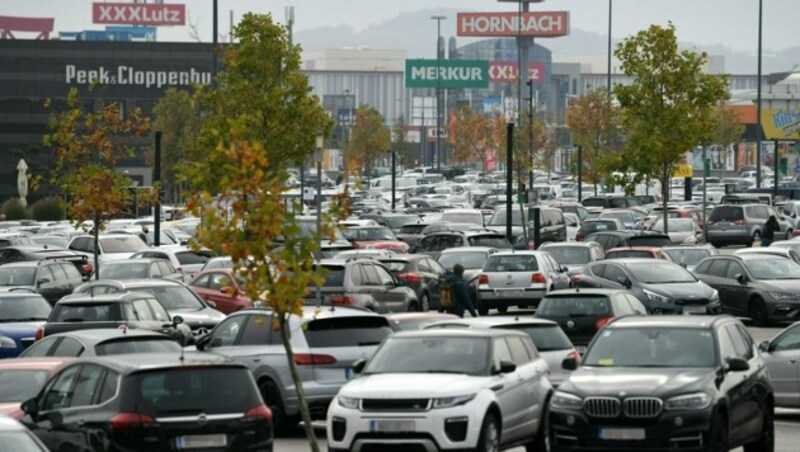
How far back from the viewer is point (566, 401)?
750 inches

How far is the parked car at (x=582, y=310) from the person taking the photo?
28.8 meters

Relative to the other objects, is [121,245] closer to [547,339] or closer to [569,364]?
[547,339]

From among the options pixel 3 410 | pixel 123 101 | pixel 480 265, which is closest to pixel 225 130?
pixel 480 265

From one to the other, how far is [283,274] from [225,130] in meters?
28.3

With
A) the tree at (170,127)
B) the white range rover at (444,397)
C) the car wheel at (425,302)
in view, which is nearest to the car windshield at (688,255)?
the car wheel at (425,302)

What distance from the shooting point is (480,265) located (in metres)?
45.5

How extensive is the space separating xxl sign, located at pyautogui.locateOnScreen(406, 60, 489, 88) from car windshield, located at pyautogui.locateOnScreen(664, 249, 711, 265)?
148m

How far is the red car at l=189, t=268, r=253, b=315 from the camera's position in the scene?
3809cm

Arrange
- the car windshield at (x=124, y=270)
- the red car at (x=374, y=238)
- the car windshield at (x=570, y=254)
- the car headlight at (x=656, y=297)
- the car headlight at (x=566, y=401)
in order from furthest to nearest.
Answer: the red car at (x=374, y=238)
the car windshield at (x=570, y=254)
the car windshield at (x=124, y=270)
the car headlight at (x=656, y=297)
the car headlight at (x=566, y=401)

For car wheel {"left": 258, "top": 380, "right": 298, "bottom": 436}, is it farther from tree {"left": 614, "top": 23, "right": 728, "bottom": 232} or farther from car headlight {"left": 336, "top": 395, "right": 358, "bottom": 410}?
tree {"left": 614, "top": 23, "right": 728, "bottom": 232}

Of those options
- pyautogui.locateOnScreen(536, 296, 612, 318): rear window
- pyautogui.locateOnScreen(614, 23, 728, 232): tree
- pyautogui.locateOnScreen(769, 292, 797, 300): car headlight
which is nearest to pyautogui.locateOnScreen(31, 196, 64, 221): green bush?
pyautogui.locateOnScreen(614, 23, 728, 232): tree

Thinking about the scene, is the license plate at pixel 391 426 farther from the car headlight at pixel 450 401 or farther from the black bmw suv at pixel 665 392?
the black bmw suv at pixel 665 392

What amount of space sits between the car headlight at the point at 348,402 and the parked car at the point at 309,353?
3.34 m

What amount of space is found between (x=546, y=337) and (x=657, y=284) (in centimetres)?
1542
